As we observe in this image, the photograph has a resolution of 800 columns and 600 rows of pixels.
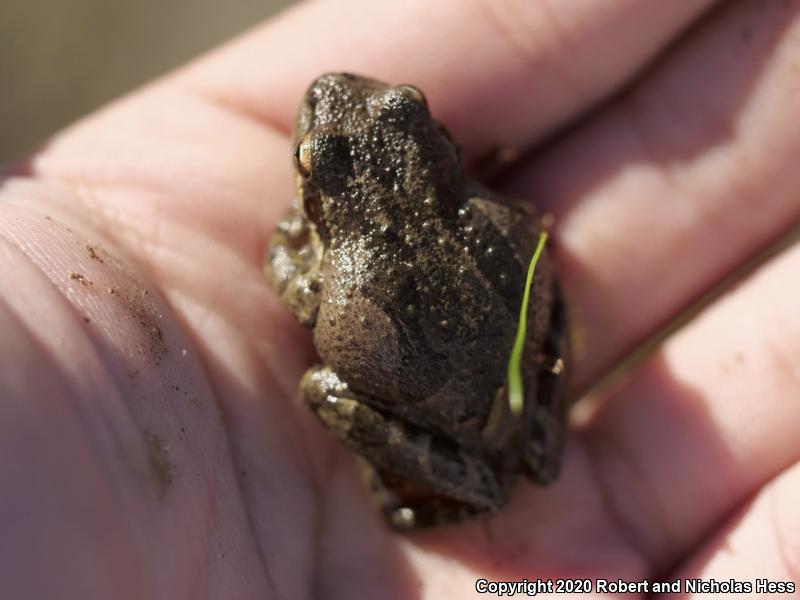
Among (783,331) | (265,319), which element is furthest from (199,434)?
(783,331)

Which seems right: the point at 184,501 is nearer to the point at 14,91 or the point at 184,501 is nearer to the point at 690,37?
the point at 690,37

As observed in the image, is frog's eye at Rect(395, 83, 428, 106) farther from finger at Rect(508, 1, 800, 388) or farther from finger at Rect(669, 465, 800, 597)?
finger at Rect(669, 465, 800, 597)

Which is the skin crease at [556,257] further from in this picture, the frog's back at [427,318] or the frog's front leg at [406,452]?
the frog's back at [427,318]

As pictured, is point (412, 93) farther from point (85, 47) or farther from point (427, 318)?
point (85, 47)

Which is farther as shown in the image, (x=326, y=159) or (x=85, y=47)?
(x=85, y=47)

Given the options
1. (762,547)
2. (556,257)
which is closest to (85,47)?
(556,257)

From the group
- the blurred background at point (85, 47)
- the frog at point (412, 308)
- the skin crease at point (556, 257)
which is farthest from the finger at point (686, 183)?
the blurred background at point (85, 47)

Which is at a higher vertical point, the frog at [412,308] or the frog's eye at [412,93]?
the frog's eye at [412,93]
